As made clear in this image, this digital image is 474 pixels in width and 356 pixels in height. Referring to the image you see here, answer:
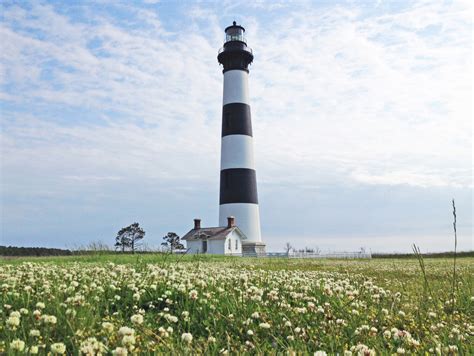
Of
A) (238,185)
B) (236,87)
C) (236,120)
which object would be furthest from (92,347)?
(236,87)

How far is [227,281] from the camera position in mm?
7543

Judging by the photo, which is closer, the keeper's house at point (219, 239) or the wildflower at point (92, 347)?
the wildflower at point (92, 347)

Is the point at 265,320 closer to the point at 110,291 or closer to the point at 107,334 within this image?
the point at 107,334

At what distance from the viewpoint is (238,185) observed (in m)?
40.2

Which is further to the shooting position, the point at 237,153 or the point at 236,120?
the point at 236,120

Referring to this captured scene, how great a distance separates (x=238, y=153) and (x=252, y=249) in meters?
11.1

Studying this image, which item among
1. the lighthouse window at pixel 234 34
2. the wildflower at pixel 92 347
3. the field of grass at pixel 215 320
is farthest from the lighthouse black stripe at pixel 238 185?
the wildflower at pixel 92 347

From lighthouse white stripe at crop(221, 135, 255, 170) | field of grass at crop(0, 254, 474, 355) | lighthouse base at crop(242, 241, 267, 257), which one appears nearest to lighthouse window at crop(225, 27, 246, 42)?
lighthouse white stripe at crop(221, 135, 255, 170)

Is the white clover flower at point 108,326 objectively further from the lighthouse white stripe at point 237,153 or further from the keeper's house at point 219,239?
the keeper's house at point 219,239

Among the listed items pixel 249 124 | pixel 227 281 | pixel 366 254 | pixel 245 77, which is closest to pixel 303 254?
pixel 366 254

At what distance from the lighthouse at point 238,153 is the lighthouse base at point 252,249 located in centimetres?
11

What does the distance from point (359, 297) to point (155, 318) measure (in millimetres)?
3231

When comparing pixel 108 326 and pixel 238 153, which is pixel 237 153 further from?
pixel 108 326

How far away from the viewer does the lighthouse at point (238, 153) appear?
40.3 metres
